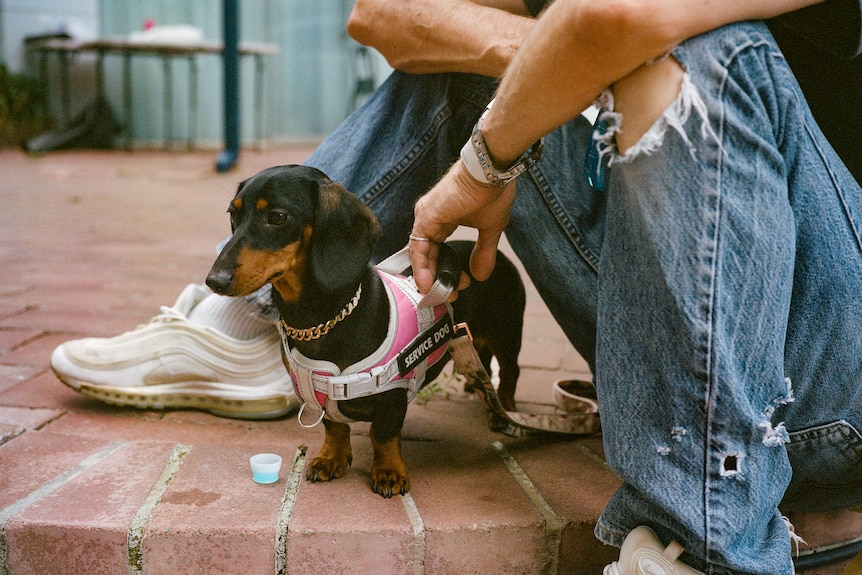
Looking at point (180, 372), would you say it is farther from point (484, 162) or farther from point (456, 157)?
point (484, 162)

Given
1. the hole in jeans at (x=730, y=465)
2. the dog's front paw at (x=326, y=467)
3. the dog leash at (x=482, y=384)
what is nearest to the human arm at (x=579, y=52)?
the dog leash at (x=482, y=384)

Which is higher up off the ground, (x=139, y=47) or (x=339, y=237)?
(x=339, y=237)

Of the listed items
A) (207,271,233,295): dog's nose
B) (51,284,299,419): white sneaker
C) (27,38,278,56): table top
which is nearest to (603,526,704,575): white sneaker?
(207,271,233,295): dog's nose

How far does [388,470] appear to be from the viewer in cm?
135

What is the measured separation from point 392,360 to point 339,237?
226mm

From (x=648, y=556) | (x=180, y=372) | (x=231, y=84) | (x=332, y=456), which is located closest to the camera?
(x=648, y=556)

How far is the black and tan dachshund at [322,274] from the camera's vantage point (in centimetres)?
131

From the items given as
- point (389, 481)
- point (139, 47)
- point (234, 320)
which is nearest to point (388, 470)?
point (389, 481)

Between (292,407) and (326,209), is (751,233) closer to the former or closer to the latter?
(326,209)

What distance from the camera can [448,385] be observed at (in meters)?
1.90

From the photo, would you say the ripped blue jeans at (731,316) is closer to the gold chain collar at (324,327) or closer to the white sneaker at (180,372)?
the gold chain collar at (324,327)

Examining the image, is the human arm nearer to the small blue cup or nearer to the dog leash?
the dog leash

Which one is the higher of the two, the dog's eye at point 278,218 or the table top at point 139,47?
the dog's eye at point 278,218

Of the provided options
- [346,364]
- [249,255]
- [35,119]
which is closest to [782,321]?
[346,364]
